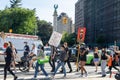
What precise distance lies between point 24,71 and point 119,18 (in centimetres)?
8686

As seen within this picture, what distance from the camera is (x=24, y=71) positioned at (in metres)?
21.5

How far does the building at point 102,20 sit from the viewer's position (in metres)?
110

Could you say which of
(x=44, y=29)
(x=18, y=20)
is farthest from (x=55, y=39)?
(x=44, y=29)

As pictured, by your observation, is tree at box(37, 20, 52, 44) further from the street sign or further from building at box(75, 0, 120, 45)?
the street sign

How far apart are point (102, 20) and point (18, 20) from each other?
42.5 metres

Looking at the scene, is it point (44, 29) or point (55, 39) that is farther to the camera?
point (44, 29)

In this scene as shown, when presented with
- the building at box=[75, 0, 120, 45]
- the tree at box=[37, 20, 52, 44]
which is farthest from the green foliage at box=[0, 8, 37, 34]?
the tree at box=[37, 20, 52, 44]

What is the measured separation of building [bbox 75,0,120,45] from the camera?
110m

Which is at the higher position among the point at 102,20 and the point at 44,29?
the point at 102,20

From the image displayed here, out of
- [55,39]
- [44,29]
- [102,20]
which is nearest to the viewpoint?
[55,39]

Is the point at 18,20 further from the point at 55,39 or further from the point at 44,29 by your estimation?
the point at 55,39

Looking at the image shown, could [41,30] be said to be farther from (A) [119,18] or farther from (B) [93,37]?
(A) [119,18]

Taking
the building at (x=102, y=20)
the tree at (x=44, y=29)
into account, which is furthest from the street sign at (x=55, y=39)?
the tree at (x=44, y=29)

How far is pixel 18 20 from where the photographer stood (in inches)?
3369
